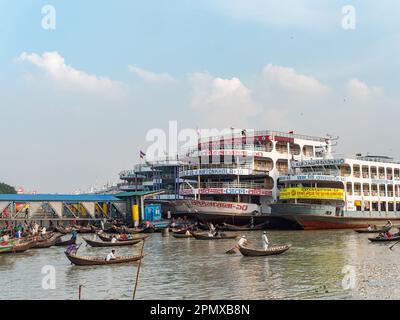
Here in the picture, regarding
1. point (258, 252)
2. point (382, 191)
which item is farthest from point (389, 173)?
point (258, 252)

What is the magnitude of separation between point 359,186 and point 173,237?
2325 centimetres

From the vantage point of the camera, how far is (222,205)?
49.8 metres

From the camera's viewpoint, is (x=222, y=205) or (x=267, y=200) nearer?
(x=222, y=205)

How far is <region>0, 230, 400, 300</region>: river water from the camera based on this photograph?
17.8 metres

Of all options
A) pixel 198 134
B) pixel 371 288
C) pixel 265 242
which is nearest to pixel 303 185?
pixel 198 134

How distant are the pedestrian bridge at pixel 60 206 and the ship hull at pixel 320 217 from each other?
800 inches

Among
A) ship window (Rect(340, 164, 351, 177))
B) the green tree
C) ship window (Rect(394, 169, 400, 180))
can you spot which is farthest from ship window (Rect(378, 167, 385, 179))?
the green tree

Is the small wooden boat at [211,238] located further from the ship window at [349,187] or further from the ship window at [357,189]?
the ship window at [357,189]

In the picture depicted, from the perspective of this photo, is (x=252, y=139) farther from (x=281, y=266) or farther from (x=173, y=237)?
(x=281, y=266)

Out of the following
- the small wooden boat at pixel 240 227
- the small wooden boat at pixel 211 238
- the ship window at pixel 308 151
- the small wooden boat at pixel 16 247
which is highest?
the ship window at pixel 308 151

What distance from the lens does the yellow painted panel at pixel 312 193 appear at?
47.9 meters

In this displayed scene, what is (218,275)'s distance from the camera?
843 inches

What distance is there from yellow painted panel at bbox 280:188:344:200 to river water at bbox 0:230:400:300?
1541 centimetres

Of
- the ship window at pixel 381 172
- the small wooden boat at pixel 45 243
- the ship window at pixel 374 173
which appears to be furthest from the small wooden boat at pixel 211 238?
the ship window at pixel 381 172
